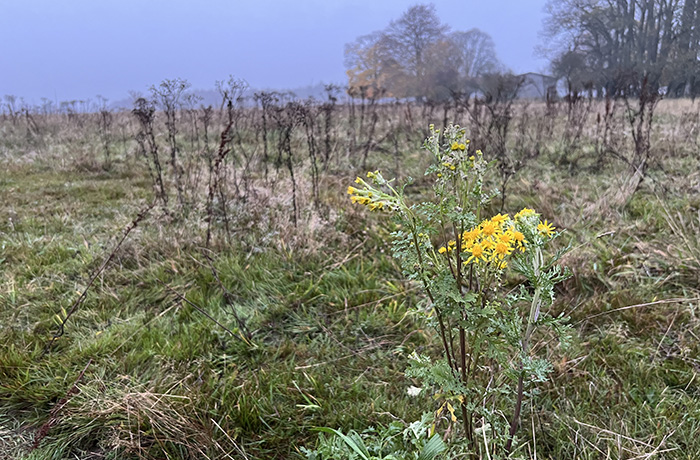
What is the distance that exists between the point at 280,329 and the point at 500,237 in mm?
1697

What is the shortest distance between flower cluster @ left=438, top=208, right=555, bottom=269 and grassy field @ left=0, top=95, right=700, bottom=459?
0.25 m

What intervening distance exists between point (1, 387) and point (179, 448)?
952 millimetres

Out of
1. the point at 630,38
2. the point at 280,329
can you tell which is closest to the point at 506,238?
the point at 280,329

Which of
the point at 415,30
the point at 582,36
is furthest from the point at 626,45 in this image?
the point at 415,30

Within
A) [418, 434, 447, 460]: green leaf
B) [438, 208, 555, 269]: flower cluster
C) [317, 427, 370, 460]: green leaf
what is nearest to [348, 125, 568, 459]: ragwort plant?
[438, 208, 555, 269]: flower cluster

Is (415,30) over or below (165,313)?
over

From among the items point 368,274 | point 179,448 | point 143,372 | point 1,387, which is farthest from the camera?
point 368,274

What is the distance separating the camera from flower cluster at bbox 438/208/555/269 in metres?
0.95

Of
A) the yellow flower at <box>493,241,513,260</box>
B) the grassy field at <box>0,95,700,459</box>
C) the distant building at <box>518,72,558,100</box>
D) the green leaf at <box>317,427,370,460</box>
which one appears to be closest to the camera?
the yellow flower at <box>493,241,513,260</box>

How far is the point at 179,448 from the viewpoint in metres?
1.55

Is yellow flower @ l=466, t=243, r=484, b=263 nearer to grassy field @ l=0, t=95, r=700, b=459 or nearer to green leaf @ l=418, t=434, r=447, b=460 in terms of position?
grassy field @ l=0, t=95, r=700, b=459

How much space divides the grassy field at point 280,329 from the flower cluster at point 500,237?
0.25 meters

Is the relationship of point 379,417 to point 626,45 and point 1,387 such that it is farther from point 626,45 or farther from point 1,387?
point 626,45

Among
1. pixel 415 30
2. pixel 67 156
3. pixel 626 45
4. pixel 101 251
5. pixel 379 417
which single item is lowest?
pixel 379 417
